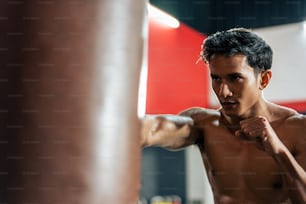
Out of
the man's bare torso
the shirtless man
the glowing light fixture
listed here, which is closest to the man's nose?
the shirtless man

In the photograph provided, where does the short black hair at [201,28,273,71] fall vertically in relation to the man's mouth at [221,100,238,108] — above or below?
above

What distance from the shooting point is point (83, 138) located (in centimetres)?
46

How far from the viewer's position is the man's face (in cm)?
97

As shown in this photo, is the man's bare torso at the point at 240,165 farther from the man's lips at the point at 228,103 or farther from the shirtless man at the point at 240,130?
the man's lips at the point at 228,103

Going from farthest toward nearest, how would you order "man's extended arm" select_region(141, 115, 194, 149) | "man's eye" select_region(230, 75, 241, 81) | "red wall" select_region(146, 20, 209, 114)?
1. "red wall" select_region(146, 20, 209, 114)
2. "man's eye" select_region(230, 75, 241, 81)
3. "man's extended arm" select_region(141, 115, 194, 149)

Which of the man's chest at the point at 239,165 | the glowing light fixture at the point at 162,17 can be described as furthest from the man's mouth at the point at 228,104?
the glowing light fixture at the point at 162,17

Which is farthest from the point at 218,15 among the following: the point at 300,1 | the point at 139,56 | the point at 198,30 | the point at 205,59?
the point at 139,56

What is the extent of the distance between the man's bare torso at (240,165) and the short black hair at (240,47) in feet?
0.43

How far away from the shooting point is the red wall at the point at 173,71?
273cm

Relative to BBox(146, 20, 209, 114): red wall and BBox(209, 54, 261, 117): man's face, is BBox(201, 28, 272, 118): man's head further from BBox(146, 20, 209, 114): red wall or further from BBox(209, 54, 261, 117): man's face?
BBox(146, 20, 209, 114): red wall

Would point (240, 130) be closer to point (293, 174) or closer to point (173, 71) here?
point (293, 174)

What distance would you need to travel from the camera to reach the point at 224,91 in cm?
95

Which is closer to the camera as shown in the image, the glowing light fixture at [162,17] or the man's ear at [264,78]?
the man's ear at [264,78]

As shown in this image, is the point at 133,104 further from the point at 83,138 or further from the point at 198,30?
the point at 198,30
